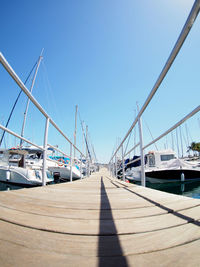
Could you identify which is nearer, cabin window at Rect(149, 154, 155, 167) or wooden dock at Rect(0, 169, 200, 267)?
wooden dock at Rect(0, 169, 200, 267)

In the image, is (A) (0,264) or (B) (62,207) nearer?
(A) (0,264)

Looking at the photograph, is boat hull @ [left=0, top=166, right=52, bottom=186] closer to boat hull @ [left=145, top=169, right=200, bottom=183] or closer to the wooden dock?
boat hull @ [left=145, top=169, right=200, bottom=183]

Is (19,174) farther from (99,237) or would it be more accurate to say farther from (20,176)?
(99,237)

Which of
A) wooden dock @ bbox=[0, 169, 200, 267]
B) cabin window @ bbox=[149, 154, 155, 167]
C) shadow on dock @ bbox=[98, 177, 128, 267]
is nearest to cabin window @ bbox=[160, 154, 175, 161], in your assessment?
cabin window @ bbox=[149, 154, 155, 167]

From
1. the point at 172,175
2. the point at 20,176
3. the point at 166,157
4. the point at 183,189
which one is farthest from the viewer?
the point at 166,157

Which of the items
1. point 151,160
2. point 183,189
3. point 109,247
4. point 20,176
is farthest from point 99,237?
point 151,160

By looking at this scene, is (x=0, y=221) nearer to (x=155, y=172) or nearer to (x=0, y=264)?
(x=0, y=264)

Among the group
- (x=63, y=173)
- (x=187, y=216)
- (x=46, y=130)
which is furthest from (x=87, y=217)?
(x=63, y=173)

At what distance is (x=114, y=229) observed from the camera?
53 cm

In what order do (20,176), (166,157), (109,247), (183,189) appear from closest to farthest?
(109,247), (183,189), (20,176), (166,157)

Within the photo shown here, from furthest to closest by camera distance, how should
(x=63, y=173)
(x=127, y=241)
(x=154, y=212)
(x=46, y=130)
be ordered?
(x=63, y=173)
(x=46, y=130)
(x=154, y=212)
(x=127, y=241)

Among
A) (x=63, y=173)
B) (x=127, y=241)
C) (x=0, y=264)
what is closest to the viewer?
(x=0, y=264)

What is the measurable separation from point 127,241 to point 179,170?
22.9 feet

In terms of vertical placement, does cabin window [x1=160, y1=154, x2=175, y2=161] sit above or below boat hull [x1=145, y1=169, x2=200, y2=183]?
above
